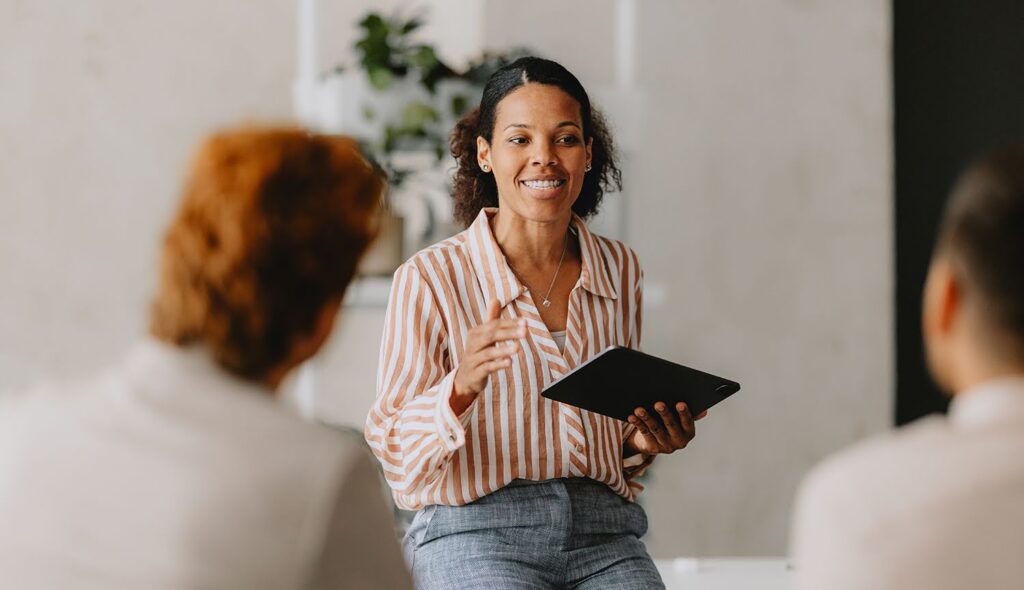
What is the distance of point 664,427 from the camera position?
1.90m

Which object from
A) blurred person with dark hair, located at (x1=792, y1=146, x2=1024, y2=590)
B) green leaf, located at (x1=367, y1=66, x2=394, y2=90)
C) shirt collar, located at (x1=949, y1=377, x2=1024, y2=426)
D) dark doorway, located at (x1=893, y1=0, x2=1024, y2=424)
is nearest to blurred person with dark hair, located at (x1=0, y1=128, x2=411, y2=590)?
blurred person with dark hair, located at (x1=792, y1=146, x2=1024, y2=590)

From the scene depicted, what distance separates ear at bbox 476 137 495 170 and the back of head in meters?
0.87

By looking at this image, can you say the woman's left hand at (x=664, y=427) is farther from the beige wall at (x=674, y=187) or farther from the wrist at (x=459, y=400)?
the beige wall at (x=674, y=187)

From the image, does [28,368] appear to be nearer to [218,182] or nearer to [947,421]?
[218,182]

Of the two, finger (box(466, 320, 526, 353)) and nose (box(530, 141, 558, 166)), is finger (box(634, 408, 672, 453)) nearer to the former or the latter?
finger (box(466, 320, 526, 353))

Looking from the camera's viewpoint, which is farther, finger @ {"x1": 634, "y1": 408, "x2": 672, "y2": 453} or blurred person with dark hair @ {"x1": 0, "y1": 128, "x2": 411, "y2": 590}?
finger @ {"x1": 634, "y1": 408, "x2": 672, "y2": 453}

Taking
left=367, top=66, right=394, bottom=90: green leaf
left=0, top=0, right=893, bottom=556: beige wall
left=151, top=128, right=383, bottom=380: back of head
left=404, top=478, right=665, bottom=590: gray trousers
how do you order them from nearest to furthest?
left=151, top=128, right=383, bottom=380: back of head < left=404, top=478, right=665, bottom=590: gray trousers < left=367, top=66, right=394, bottom=90: green leaf < left=0, top=0, right=893, bottom=556: beige wall

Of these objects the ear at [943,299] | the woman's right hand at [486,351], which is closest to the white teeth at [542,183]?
the woman's right hand at [486,351]

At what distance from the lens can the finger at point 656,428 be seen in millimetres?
1847

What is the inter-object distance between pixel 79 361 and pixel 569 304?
2.06 metres

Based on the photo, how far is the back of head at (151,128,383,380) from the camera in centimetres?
109

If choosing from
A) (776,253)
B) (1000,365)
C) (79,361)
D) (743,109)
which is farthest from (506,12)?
(1000,365)

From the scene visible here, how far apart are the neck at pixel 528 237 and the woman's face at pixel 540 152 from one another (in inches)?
1.0

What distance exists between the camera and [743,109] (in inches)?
143
